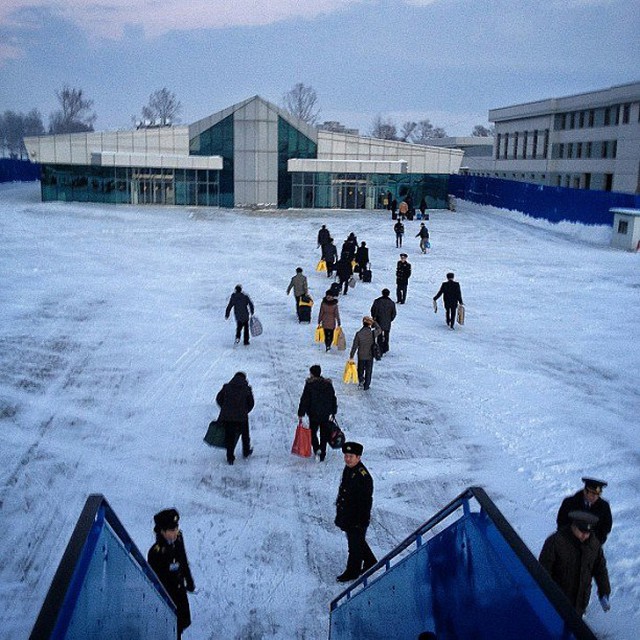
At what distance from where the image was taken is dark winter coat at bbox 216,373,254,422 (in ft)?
30.0

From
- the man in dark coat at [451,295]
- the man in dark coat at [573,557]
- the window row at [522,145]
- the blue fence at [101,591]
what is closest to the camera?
the blue fence at [101,591]

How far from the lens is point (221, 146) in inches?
1925

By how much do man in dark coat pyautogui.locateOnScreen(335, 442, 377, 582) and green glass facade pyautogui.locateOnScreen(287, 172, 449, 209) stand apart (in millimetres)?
44155

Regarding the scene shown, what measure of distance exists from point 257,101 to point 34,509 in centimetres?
4295

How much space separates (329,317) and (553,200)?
29.1m

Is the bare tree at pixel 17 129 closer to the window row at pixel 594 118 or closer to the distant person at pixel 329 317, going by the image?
the window row at pixel 594 118

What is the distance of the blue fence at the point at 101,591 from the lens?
2996mm

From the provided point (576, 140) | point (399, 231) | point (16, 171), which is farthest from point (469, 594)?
point (16, 171)

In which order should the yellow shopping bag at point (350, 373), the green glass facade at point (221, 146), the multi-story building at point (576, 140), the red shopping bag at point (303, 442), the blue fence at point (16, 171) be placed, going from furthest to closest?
the blue fence at point (16, 171) → the multi-story building at point (576, 140) → the green glass facade at point (221, 146) → the yellow shopping bag at point (350, 373) → the red shopping bag at point (303, 442)

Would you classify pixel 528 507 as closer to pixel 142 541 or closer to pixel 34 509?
pixel 142 541

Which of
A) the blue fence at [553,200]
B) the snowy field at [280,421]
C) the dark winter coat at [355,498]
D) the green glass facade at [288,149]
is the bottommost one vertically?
the snowy field at [280,421]

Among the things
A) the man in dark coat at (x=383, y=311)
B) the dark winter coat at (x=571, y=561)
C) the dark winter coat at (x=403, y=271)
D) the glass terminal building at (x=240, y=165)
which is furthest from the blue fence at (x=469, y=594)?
the glass terminal building at (x=240, y=165)

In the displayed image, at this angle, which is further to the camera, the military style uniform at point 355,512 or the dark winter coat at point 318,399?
the dark winter coat at point 318,399

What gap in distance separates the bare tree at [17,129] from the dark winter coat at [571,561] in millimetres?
169637
